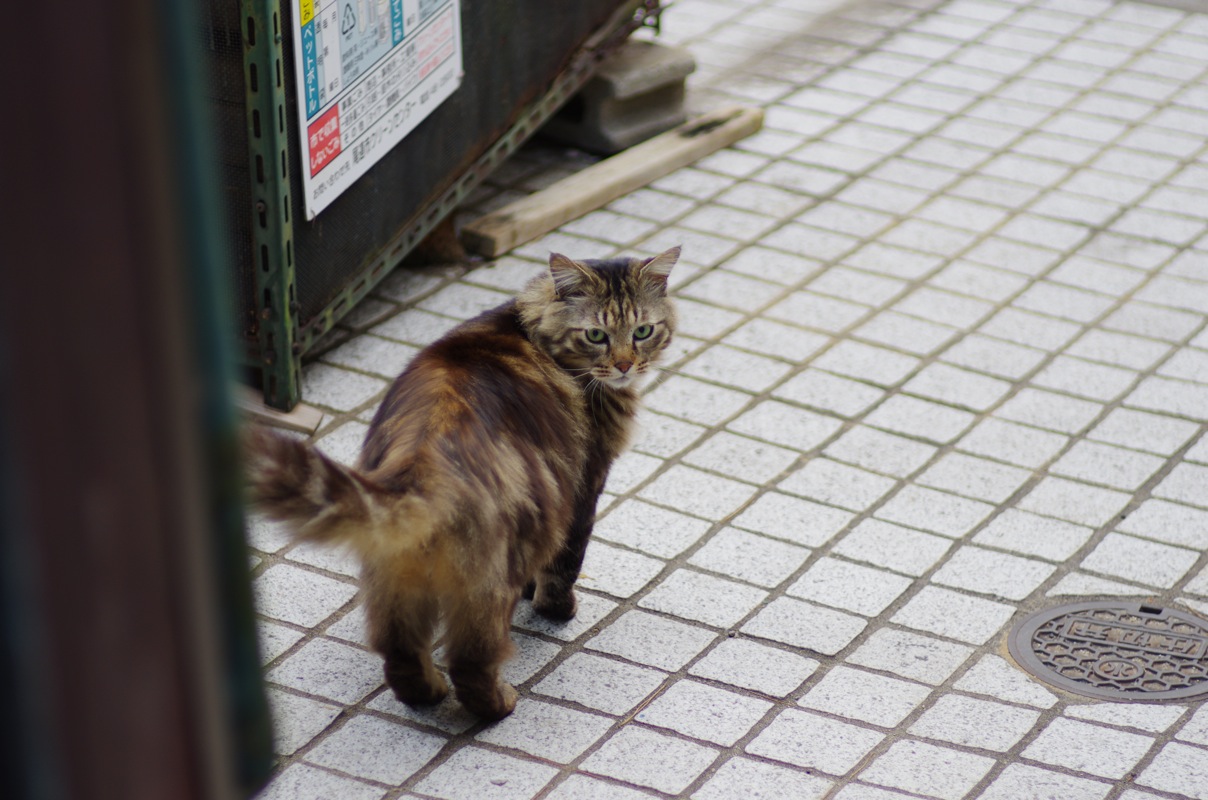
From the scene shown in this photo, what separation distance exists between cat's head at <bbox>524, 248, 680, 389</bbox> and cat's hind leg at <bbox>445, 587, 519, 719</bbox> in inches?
31.2

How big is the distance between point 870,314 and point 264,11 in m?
2.72

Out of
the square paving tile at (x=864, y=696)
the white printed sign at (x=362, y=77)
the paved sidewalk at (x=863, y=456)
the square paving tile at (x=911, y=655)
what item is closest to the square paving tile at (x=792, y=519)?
the paved sidewalk at (x=863, y=456)

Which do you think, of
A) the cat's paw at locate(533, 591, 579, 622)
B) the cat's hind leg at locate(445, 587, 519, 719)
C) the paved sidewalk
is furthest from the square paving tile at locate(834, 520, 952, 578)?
the cat's hind leg at locate(445, 587, 519, 719)

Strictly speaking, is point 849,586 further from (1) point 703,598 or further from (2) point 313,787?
(2) point 313,787

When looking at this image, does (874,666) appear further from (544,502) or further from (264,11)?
(264,11)

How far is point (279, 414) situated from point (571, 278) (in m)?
1.59

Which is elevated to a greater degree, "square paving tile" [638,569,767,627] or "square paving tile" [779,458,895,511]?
"square paving tile" [779,458,895,511]

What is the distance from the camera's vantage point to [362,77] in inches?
214

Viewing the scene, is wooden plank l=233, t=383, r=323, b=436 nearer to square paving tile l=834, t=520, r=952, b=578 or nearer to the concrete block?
square paving tile l=834, t=520, r=952, b=578

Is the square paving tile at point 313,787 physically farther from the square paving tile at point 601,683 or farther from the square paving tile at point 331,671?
the square paving tile at point 601,683

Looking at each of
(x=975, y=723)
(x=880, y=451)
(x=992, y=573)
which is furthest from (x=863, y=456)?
(x=975, y=723)

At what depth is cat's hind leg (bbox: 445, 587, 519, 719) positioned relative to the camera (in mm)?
3566

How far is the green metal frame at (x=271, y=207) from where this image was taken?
15.8ft

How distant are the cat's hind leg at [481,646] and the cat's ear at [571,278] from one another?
0.96 meters
